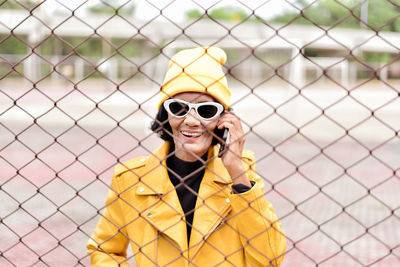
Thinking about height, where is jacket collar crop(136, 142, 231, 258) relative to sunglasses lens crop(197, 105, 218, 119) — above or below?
below

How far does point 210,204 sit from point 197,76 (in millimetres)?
486

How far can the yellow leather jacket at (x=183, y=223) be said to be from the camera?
187 cm

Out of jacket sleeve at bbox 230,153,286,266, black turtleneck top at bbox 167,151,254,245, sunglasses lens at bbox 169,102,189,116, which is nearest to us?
jacket sleeve at bbox 230,153,286,266

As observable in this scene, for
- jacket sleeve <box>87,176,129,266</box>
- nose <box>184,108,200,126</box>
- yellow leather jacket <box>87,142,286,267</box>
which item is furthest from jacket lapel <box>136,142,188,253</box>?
nose <box>184,108,200,126</box>

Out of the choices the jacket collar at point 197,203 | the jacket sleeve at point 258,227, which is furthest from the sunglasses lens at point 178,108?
the jacket sleeve at point 258,227

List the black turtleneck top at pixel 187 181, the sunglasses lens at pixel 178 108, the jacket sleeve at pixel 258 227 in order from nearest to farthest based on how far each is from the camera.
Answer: the jacket sleeve at pixel 258 227 → the sunglasses lens at pixel 178 108 → the black turtleneck top at pixel 187 181

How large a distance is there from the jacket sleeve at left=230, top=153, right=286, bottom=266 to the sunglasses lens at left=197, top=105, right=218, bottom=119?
0.25 meters

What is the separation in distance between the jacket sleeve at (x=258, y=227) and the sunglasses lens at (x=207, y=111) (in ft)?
0.81

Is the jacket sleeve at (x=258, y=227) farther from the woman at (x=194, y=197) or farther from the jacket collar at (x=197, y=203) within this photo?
the jacket collar at (x=197, y=203)

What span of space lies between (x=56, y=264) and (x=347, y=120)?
12.1 m

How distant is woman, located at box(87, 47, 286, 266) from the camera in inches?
73.5

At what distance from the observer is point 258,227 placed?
185cm

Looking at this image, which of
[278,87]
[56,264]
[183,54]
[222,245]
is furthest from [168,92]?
[278,87]

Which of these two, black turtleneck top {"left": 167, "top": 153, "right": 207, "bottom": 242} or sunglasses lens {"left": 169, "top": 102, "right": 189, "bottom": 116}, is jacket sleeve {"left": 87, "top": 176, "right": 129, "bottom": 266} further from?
sunglasses lens {"left": 169, "top": 102, "right": 189, "bottom": 116}
